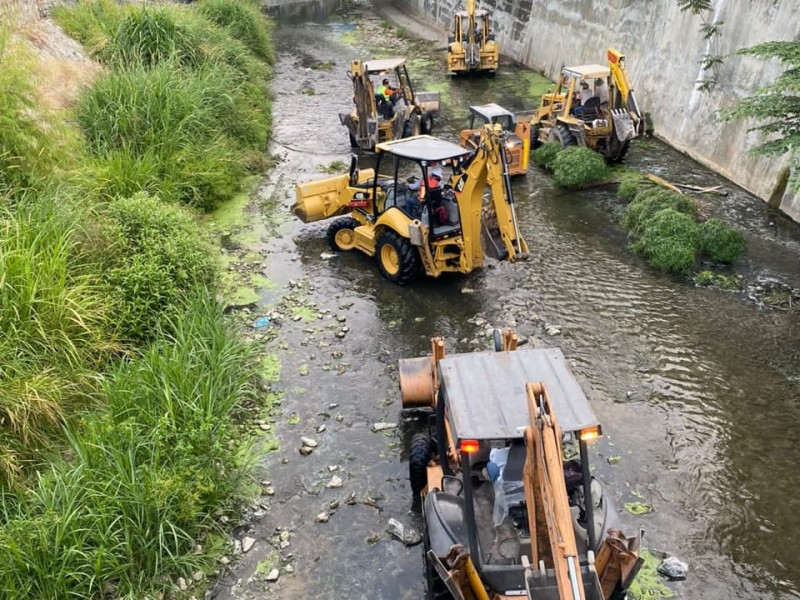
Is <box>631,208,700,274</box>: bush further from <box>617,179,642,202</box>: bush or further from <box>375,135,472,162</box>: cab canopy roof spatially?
<box>375,135,472,162</box>: cab canopy roof

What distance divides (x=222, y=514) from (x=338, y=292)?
4060 millimetres

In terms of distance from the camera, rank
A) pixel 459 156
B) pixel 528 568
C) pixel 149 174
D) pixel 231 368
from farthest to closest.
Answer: pixel 149 174 → pixel 459 156 → pixel 231 368 → pixel 528 568

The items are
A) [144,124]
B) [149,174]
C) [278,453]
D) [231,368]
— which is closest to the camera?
[278,453]

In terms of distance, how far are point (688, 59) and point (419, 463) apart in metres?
11.5

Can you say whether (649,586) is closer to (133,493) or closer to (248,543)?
(248,543)

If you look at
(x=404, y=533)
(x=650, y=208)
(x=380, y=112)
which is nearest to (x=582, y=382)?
(x=404, y=533)

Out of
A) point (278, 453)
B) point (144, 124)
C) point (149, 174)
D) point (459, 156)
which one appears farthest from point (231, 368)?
point (144, 124)

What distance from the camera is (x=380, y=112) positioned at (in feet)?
46.1

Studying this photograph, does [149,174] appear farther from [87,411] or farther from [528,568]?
[528,568]

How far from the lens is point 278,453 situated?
6.36 meters

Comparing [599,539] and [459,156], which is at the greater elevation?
[459,156]

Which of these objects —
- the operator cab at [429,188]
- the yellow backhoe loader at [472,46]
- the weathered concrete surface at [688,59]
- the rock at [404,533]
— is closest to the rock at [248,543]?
the rock at [404,533]

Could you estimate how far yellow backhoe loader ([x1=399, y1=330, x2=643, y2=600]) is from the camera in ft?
11.3

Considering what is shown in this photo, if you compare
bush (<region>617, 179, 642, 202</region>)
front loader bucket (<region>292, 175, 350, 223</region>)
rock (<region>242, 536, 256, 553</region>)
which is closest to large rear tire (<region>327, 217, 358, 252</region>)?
front loader bucket (<region>292, 175, 350, 223</region>)
